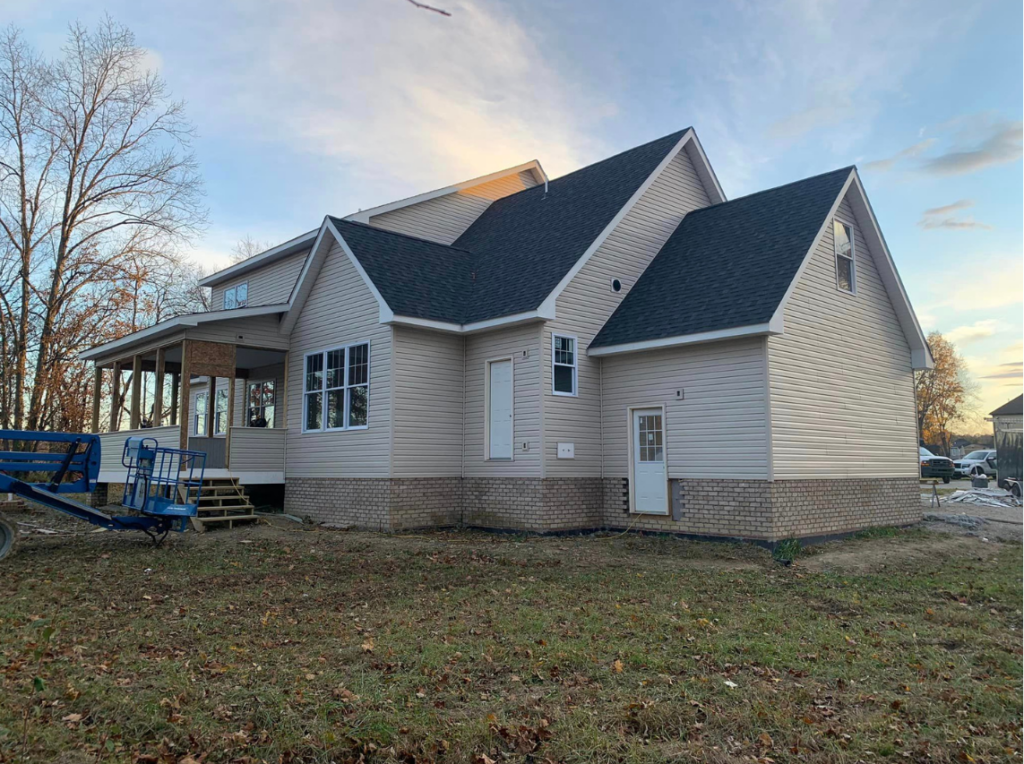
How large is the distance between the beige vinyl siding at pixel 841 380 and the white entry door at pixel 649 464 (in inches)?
86.8

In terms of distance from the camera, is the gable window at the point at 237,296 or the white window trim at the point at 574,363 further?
the gable window at the point at 237,296

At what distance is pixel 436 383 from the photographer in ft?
49.9

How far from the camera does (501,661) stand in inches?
238

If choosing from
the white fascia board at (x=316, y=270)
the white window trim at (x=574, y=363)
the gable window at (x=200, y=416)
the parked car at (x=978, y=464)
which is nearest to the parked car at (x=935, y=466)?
the parked car at (x=978, y=464)

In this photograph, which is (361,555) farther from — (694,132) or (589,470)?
(694,132)

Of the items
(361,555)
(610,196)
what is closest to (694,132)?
(610,196)

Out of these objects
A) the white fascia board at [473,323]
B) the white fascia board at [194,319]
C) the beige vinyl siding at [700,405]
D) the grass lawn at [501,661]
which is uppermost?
the white fascia board at [194,319]

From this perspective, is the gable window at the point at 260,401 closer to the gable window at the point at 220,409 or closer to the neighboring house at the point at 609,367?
the gable window at the point at 220,409

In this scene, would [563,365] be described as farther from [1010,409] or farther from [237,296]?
[1010,409]

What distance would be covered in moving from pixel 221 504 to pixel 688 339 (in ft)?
32.2

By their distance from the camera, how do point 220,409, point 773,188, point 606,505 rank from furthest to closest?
point 220,409 < point 773,188 < point 606,505

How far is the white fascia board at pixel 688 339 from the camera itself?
1241 cm

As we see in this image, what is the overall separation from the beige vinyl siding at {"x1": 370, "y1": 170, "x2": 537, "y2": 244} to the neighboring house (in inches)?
103

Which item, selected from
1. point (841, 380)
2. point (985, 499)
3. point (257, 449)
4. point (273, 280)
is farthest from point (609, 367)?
point (985, 499)
